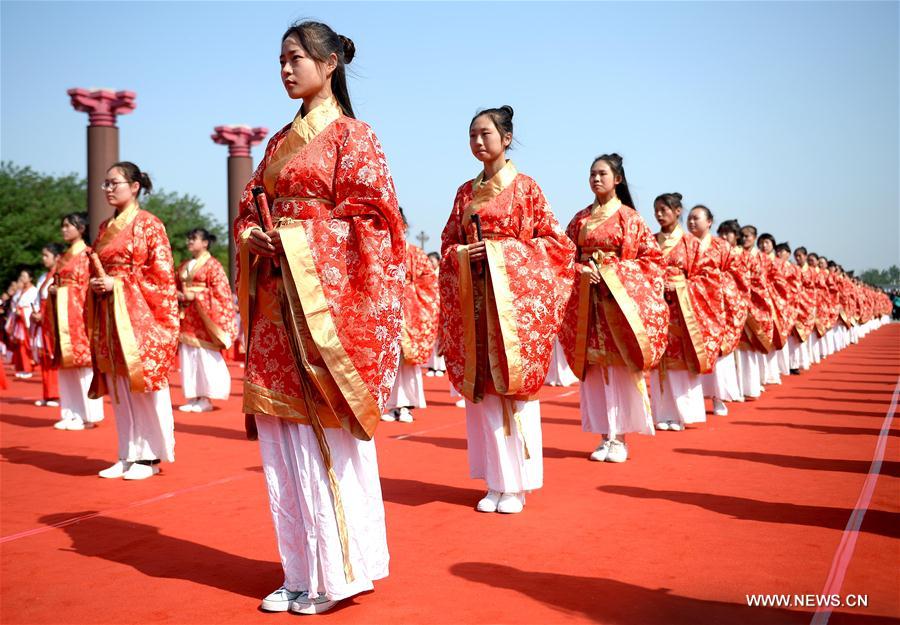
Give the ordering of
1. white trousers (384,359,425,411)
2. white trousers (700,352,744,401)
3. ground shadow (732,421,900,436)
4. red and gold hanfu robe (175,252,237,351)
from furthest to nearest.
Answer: red and gold hanfu robe (175,252,237,351) < white trousers (700,352,744,401) < white trousers (384,359,425,411) < ground shadow (732,421,900,436)

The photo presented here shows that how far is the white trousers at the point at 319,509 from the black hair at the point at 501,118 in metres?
2.67

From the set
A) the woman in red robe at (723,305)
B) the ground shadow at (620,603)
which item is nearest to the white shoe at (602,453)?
the woman in red robe at (723,305)

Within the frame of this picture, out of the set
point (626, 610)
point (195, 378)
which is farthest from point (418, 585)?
point (195, 378)

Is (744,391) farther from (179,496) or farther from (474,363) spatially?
(179,496)

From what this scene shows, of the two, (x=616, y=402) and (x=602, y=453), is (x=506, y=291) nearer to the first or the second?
(x=616, y=402)

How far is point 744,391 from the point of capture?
1223 cm

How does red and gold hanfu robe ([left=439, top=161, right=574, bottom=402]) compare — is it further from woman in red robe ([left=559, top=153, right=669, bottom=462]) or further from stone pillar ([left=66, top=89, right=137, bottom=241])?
stone pillar ([left=66, top=89, right=137, bottom=241])

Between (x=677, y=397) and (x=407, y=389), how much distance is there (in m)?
3.16

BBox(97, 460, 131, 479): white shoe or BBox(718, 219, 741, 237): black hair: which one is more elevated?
BBox(718, 219, 741, 237): black hair

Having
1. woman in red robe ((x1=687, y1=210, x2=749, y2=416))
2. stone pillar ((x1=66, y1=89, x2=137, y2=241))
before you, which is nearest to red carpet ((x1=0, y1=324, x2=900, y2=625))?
woman in red robe ((x1=687, y1=210, x2=749, y2=416))

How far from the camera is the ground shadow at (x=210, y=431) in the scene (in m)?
9.03

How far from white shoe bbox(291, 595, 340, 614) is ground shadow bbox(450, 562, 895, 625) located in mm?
680

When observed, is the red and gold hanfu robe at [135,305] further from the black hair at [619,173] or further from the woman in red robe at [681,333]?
the woman in red robe at [681,333]

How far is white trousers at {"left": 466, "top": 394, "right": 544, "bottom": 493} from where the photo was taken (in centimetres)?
548
